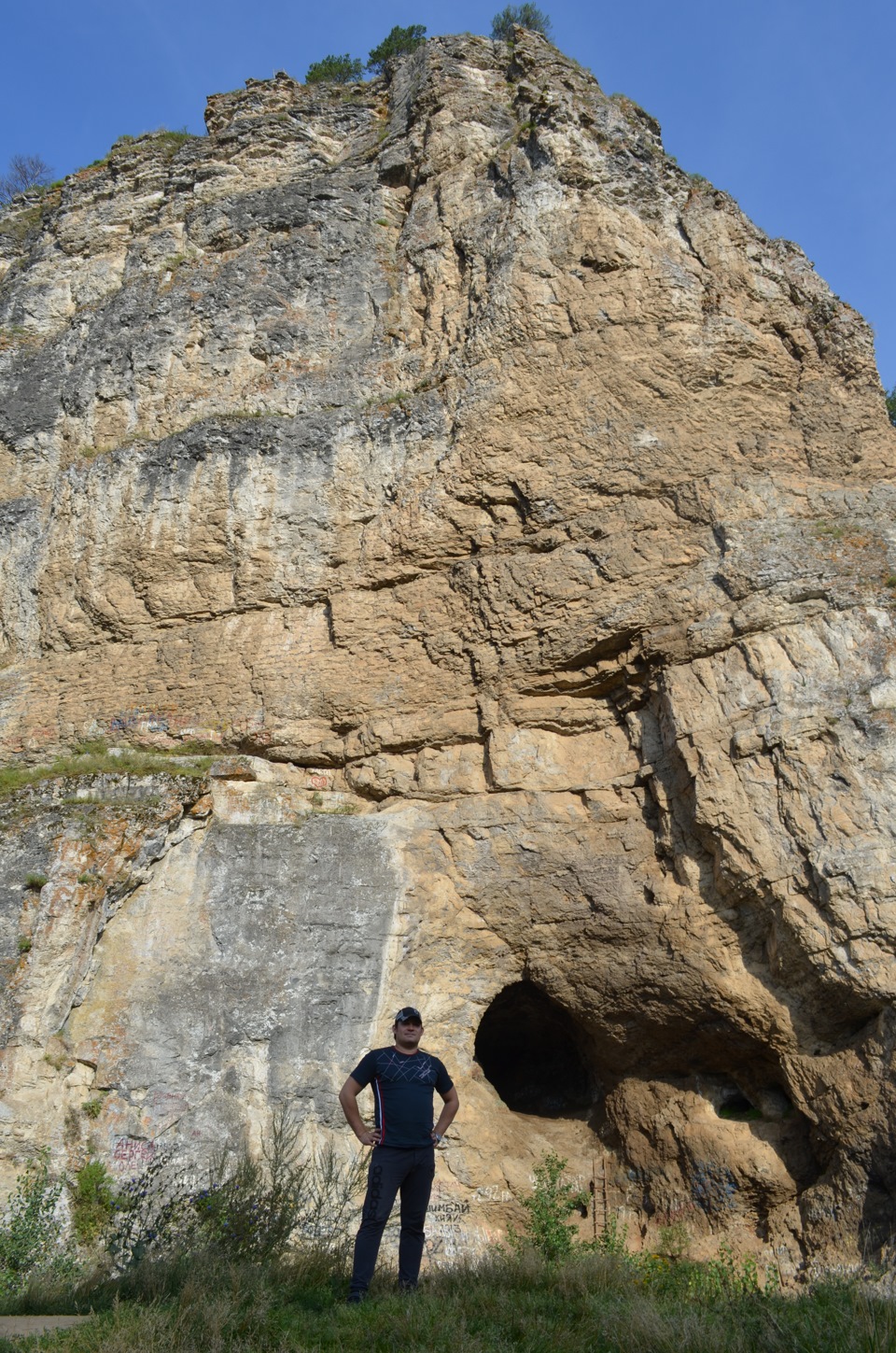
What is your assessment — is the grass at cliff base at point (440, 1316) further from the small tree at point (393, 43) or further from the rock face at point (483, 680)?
the small tree at point (393, 43)

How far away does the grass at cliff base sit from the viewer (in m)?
4.20

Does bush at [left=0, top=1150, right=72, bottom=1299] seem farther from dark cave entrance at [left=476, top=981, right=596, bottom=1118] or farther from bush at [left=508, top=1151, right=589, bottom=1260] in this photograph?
dark cave entrance at [left=476, top=981, right=596, bottom=1118]

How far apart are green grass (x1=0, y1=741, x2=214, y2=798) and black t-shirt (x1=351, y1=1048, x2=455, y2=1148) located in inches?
201

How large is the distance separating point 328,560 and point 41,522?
383 centimetres

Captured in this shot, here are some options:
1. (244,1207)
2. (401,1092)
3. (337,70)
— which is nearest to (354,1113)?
(401,1092)

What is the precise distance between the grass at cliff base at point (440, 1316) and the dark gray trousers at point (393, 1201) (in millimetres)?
154

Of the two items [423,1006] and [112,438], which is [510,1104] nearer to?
[423,1006]

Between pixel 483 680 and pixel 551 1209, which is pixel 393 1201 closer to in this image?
pixel 551 1209

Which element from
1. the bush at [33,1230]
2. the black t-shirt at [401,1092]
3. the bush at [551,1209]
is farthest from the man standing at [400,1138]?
the bush at [551,1209]

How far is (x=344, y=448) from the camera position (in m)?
11.6

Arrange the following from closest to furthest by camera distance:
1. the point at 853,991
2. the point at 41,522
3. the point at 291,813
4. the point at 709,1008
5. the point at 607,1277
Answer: the point at 607,1277
the point at 853,991
the point at 709,1008
the point at 291,813
the point at 41,522

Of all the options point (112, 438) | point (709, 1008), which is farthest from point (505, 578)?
point (112, 438)

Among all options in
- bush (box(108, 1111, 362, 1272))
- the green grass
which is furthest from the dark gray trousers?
the green grass

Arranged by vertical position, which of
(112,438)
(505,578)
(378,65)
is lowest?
(505,578)
